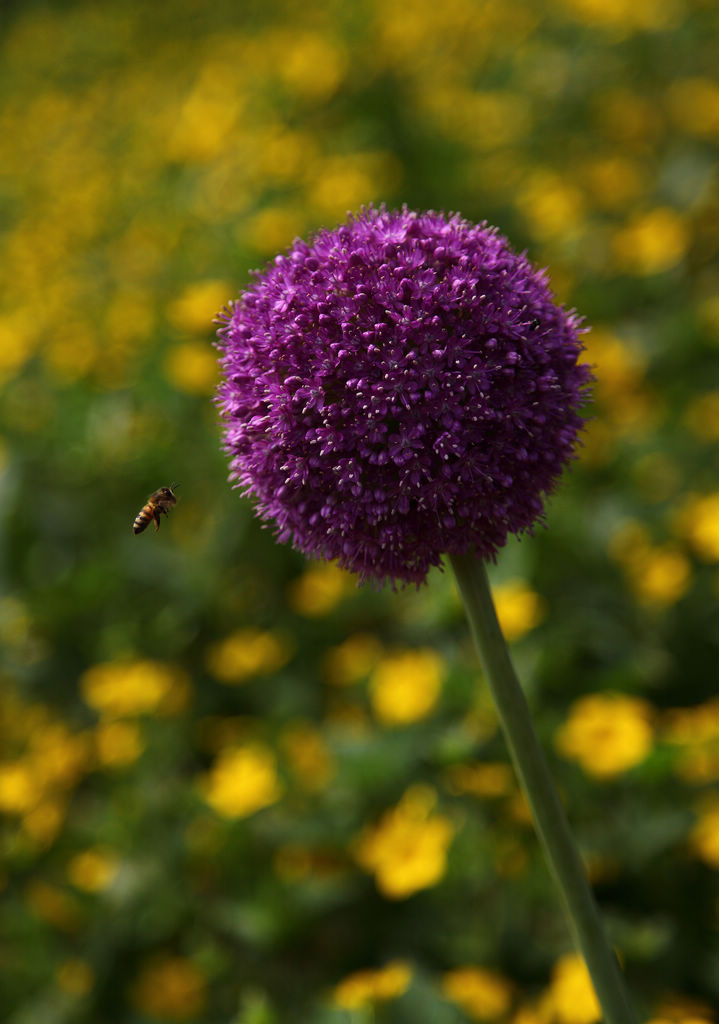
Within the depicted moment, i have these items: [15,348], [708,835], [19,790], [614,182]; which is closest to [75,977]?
[19,790]

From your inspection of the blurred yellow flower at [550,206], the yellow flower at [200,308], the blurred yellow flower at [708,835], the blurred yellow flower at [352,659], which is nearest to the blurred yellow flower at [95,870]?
the blurred yellow flower at [352,659]

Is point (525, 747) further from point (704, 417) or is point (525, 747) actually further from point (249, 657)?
point (704, 417)

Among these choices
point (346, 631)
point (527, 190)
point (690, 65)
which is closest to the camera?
point (346, 631)

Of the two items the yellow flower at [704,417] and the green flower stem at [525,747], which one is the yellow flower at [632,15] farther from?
the green flower stem at [525,747]

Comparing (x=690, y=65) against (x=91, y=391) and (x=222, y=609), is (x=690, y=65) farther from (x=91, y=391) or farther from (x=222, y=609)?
(x=222, y=609)

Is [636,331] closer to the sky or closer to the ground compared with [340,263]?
closer to the sky

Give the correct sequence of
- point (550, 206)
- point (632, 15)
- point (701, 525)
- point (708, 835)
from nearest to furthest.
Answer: point (708, 835) → point (701, 525) → point (550, 206) → point (632, 15)

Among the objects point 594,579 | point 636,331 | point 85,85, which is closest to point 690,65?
point 636,331
